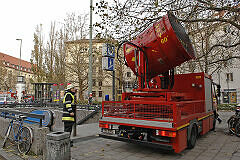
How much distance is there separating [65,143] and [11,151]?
100 inches

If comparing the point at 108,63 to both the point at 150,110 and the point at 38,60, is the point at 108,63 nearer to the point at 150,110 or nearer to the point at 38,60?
the point at 150,110

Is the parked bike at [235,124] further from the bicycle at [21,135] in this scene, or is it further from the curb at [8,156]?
the curb at [8,156]

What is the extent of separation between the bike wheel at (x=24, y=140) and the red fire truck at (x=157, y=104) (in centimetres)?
199

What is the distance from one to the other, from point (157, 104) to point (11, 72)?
166 feet

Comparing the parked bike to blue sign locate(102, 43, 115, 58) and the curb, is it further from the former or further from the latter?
the curb

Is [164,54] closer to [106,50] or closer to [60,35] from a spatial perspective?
[106,50]

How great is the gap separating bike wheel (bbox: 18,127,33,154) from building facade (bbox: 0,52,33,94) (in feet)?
114

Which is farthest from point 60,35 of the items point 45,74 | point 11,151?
point 11,151

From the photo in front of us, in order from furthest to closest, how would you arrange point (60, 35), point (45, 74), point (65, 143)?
point (45, 74) < point (60, 35) < point (65, 143)

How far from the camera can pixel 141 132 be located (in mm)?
4980

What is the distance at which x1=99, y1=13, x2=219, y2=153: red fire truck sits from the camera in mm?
4570

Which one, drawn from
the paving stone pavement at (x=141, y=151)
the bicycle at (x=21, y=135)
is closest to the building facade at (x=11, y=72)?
the bicycle at (x=21, y=135)

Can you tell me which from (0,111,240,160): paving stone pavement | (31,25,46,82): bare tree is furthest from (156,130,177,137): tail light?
(31,25,46,82): bare tree

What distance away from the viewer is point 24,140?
512 cm
